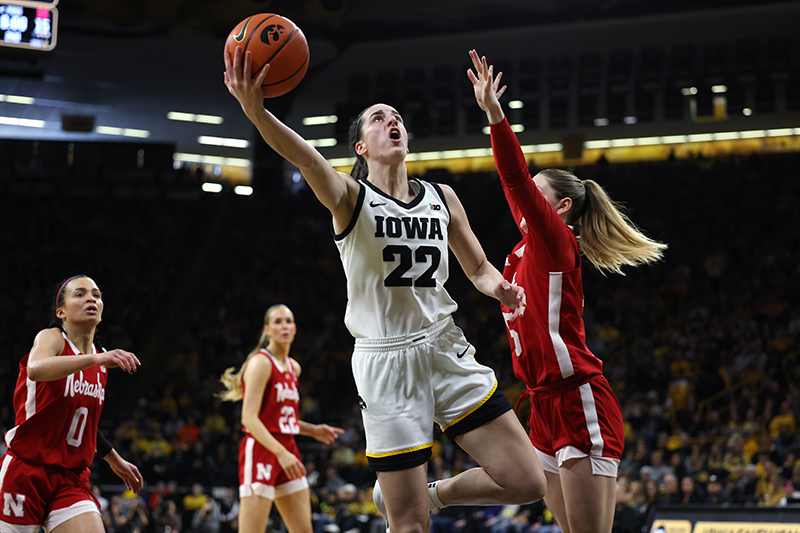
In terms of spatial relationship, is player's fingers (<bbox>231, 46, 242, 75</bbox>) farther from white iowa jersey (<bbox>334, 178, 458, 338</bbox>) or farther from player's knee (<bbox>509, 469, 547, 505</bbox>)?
player's knee (<bbox>509, 469, 547, 505</bbox>)

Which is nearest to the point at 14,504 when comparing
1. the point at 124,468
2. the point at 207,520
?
the point at 124,468

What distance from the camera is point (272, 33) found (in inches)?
131

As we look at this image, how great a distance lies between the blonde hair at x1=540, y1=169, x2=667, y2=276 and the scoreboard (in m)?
11.3

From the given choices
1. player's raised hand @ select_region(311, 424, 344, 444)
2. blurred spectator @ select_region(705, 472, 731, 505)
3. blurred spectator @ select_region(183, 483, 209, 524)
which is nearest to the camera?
player's raised hand @ select_region(311, 424, 344, 444)

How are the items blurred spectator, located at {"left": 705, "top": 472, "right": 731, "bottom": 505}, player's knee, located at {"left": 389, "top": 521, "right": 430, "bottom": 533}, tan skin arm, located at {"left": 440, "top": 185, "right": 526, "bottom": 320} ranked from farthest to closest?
blurred spectator, located at {"left": 705, "top": 472, "right": 731, "bottom": 505} → tan skin arm, located at {"left": 440, "top": 185, "right": 526, "bottom": 320} → player's knee, located at {"left": 389, "top": 521, "right": 430, "bottom": 533}

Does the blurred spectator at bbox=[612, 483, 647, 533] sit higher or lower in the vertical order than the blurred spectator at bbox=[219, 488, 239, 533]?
higher

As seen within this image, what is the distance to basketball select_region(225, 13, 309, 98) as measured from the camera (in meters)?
3.26

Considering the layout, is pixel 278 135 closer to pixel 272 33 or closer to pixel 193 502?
pixel 272 33

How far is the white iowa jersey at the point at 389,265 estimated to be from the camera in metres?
3.41

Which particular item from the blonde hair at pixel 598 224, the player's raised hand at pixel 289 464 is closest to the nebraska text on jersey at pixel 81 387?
the player's raised hand at pixel 289 464

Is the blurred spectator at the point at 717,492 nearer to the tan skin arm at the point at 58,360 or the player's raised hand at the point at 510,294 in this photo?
the player's raised hand at the point at 510,294

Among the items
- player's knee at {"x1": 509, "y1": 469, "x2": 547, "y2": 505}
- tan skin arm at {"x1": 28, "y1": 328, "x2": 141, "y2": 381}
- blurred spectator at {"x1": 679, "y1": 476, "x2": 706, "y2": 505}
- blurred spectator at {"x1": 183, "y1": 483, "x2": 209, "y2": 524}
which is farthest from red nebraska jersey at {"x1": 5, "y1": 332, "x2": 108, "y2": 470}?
blurred spectator at {"x1": 679, "y1": 476, "x2": 706, "y2": 505}

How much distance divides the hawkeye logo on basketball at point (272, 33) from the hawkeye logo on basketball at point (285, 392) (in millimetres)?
3790

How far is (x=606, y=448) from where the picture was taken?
3.66 meters
